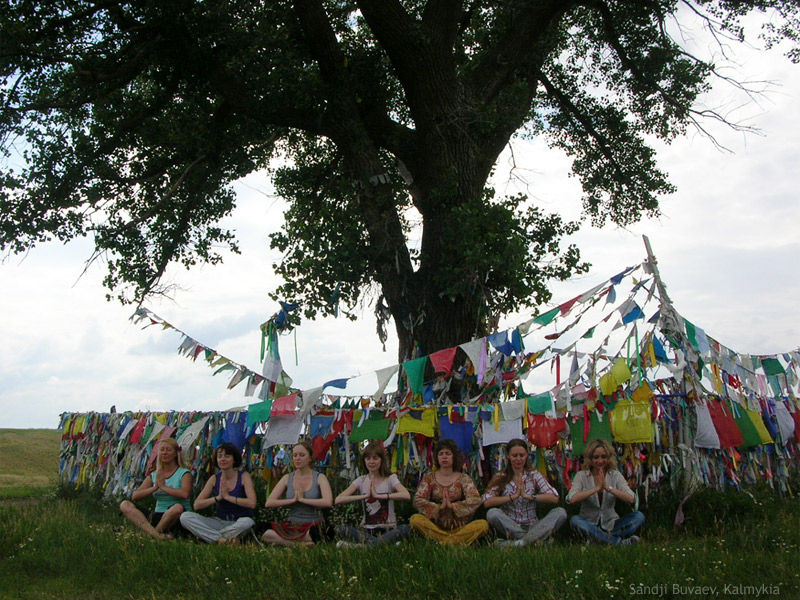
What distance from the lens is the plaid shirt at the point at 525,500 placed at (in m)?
7.93

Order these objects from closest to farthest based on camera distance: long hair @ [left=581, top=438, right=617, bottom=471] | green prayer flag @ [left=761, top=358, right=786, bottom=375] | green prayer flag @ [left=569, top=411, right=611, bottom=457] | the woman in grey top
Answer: long hair @ [left=581, top=438, right=617, bottom=471], the woman in grey top, green prayer flag @ [left=569, top=411, right=611, bottom=457], green prayer flag @ [left=761, top=358, right=786, bottom=375]

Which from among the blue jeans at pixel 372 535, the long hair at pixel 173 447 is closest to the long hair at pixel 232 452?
the long hair at pixel 173 447

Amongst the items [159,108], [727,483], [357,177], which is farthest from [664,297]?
[159,108]

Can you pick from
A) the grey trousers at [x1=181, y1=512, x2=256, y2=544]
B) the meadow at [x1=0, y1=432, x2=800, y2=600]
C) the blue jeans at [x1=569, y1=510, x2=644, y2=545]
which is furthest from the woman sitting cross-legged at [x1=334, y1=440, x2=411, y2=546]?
the blue jeans at [x1=569, y1=510, x2=644, y2=545]

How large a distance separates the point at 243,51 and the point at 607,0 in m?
7.11

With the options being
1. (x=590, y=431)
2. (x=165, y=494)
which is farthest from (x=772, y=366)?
(x=165, y=494)

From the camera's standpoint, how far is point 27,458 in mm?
22453

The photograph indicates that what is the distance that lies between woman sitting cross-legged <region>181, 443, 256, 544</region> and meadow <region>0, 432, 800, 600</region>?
16.2 inches

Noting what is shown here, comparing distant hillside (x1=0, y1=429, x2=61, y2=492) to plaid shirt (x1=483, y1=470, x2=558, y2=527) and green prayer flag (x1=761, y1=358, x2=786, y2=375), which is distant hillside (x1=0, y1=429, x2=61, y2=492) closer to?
plaid shirt (x1=483, y1=470, x2=558, y2=527)

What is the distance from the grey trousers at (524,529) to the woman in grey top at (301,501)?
1.81 m

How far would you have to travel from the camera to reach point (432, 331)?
38.8ft

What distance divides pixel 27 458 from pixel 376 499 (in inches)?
704

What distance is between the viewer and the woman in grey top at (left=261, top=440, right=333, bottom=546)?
825cm

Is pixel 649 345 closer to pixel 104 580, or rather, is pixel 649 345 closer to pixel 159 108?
pixel 104 580
